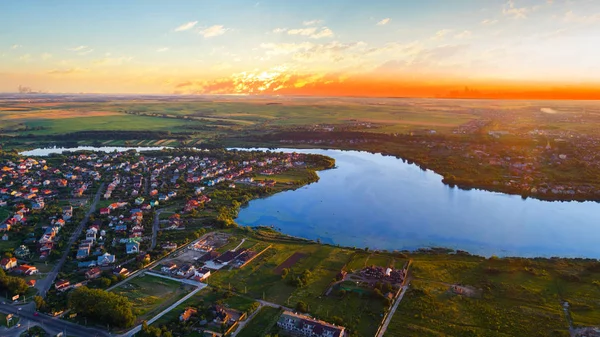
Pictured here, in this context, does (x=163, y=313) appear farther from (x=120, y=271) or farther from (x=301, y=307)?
(x=301, y=307)

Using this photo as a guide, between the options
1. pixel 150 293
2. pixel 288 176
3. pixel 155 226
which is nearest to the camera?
pixel 150 293

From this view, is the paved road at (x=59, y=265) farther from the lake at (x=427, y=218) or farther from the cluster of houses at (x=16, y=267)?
the lake at (x=427, y=218)

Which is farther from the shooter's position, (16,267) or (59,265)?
(59,265)

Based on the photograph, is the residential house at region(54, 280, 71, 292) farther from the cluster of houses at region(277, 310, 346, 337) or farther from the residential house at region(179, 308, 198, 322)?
the cluster of houses at region(277, 310, 346, 337)

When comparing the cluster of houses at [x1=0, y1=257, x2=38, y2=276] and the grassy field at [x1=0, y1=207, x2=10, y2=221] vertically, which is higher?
the grassy field at [x1=0, y1=207, x2=10, y2=221]

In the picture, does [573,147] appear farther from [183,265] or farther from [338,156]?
[183,265]

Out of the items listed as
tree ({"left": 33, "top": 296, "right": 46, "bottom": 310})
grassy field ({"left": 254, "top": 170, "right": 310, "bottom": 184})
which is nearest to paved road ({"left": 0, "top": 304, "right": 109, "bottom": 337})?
tree ({"left": 33, "top": 296, "right": 46, "bottom": 310})

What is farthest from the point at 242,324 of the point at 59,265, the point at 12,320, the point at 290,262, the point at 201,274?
the point at 59,265

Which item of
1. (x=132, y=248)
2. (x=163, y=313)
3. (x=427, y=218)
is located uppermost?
(x=132, y=248)
